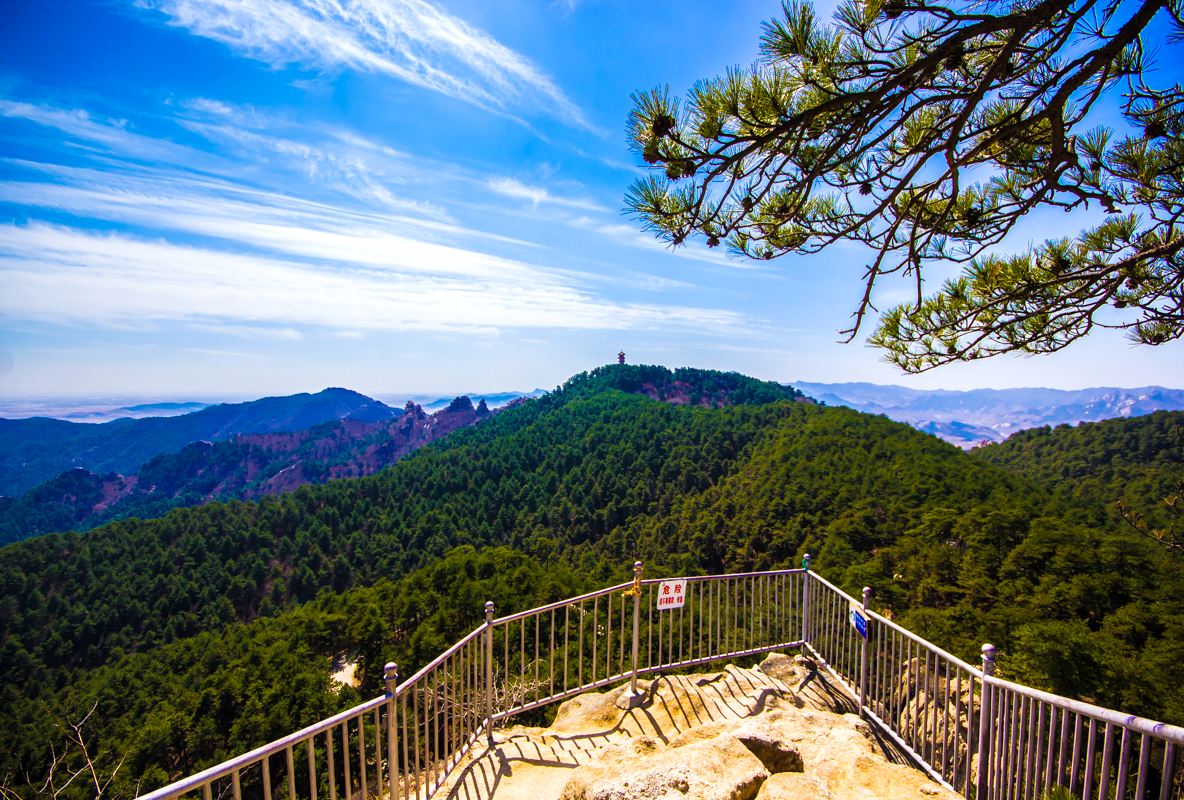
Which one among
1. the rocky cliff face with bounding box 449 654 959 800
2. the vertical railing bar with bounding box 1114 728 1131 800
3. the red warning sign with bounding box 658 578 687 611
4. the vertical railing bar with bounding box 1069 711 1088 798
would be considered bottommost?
the rocky cliff face with bounding box 449 654 959 800

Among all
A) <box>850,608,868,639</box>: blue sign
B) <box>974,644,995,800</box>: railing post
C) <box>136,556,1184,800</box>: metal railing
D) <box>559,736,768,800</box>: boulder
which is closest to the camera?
<box>136,556,1184,800</box>: metal railing

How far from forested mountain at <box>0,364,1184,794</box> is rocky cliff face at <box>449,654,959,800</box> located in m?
7.29

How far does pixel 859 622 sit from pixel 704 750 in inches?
74.8

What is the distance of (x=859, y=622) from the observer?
155 inches

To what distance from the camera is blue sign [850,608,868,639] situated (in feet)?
12.7

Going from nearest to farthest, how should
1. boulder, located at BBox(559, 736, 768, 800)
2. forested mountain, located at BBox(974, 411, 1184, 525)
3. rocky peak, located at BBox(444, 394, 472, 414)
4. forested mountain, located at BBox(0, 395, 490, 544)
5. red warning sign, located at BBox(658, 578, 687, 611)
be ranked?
1. boulder, located at BBox(559, 736, 768, 800)
2. red warning sign, located at BBox(658, 578, 687, 611)
3. forested mountain, located at BBox(974, 411, 1184, 525)
4. forested mountain, located at BBox(0, 395, 490, 544)
5. rocky peak, located at BBox(444, 394, 472, 414)

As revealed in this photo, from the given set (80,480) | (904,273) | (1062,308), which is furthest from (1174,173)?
(80,480)

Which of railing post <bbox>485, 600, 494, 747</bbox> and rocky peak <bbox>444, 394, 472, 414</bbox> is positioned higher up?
railing post <bbox>485, 600, 494, 747</bbox>

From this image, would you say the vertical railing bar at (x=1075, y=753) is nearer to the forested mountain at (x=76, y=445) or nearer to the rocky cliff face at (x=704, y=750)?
the rocky cliff face at (x=704, y=750)

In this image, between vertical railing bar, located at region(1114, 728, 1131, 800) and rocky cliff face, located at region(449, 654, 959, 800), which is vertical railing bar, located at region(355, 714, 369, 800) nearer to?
rocky cliff face, located at region(449, 654, 959, 800)

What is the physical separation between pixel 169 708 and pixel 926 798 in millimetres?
25003

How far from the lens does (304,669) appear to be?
20094 millimetres

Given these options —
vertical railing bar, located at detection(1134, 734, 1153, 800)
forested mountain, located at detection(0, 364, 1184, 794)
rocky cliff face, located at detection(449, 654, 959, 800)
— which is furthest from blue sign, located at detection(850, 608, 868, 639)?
forested mountain, located at detection(0, 364, 1184, 794)

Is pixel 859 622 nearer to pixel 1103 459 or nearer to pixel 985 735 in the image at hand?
pixel 985 735
